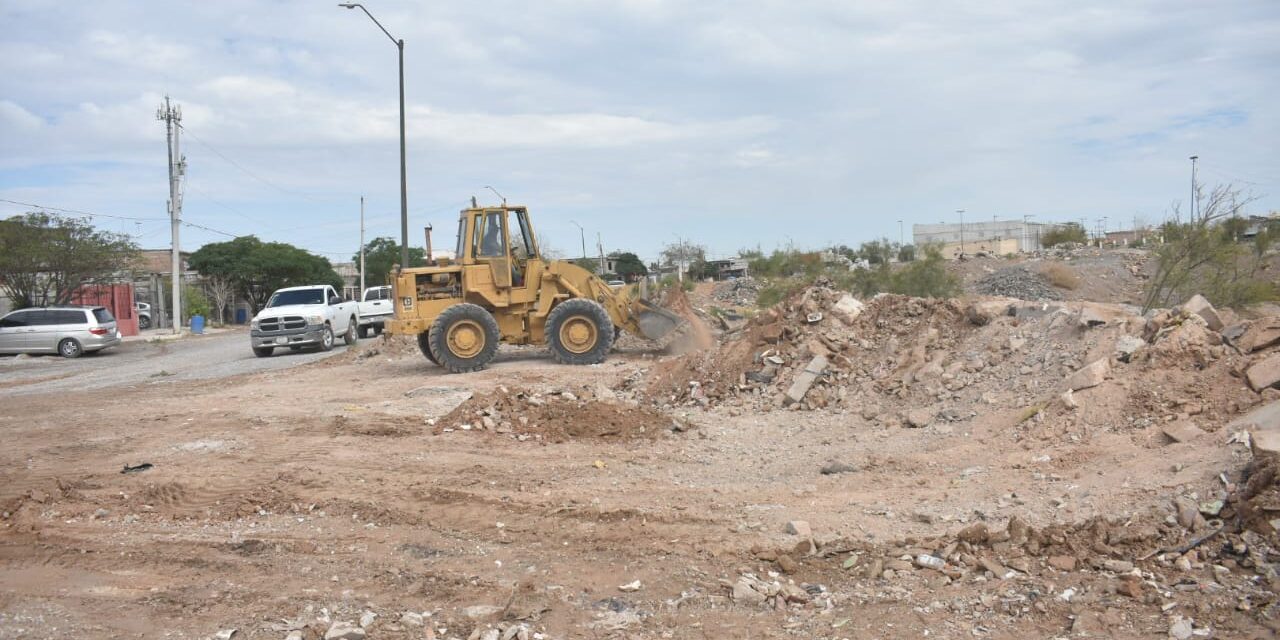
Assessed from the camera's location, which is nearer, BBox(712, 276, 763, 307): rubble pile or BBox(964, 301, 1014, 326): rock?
BBox(964, 301, 1014, 326): rock

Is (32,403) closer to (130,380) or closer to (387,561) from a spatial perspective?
(130,380)

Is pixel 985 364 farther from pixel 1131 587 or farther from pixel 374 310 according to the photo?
pixel 374 310

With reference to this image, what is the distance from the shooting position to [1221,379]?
26.8 feet

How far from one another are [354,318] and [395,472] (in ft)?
64.0

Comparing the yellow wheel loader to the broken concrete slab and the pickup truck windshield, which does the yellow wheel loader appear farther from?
the broken concrete slab

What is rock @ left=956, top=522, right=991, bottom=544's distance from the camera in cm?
600

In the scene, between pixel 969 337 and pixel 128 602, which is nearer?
pixel 128 602

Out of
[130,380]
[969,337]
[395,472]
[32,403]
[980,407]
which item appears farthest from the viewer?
[130,380]

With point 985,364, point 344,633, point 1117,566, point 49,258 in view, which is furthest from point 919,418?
point 49,258

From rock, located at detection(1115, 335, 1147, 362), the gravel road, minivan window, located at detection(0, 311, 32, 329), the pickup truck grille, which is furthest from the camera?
minivan window, located at detection(0, 311, 32, 329)

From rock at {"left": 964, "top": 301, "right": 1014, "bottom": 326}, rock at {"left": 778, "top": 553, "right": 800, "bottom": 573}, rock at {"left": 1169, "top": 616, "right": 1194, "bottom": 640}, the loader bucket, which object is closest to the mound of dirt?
rock at {"left": 964, "top": 301, "right": 1014, "bottom": 326}

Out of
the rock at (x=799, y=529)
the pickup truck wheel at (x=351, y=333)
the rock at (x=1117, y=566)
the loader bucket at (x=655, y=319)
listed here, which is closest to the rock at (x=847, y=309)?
the loader bucket at (x=655, y=319)

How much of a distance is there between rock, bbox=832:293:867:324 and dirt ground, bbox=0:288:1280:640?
4.66ft

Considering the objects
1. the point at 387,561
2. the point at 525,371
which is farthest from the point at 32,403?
the point at 387,561
